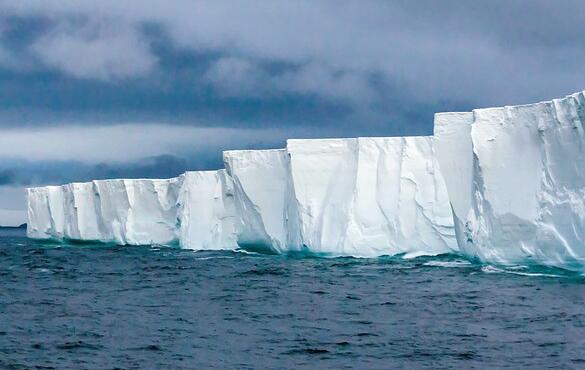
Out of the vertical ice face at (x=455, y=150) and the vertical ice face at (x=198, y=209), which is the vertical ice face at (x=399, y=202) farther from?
the vertical ice face at (x=198, y=209)

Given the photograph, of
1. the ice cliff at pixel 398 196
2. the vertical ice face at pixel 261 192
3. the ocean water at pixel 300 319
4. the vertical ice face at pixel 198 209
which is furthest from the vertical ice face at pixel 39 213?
the ocean water at pixel 300 319


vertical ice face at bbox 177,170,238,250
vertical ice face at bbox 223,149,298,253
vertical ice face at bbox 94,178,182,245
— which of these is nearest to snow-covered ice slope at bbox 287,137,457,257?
vertical ice face at bbox 223,149,298,253

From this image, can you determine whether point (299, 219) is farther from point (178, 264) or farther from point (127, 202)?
point (127, 202)

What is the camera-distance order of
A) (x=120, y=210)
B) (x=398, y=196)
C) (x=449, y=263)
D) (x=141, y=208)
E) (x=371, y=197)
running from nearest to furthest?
(x=449, y=263)
(x=398, y=196)
(x=371, y=197)
(x=141, y=208)
(x=120, y=210)

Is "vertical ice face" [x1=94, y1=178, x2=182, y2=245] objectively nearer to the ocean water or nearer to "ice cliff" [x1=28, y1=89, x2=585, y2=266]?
"ice cliff" [x1=28, y1=89, x2=585, y2=266]

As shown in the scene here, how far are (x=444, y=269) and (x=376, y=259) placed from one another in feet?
13.4

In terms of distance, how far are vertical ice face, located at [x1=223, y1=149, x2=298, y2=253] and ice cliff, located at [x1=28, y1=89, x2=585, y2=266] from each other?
0.03 meters

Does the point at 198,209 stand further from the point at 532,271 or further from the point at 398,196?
the point at 532,271

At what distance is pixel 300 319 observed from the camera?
1256cm

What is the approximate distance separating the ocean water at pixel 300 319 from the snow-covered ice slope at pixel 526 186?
63 cm

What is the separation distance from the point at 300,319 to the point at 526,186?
745cm

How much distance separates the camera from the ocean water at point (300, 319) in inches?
383

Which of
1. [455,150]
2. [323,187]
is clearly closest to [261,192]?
[323,187]

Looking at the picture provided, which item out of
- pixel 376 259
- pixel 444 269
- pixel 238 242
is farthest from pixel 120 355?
pixel 238 242
